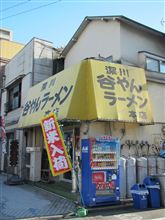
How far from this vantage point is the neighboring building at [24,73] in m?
17.1

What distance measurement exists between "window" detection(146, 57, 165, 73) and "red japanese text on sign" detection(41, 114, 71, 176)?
242 inches

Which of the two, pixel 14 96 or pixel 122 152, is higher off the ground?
pixel 14 96

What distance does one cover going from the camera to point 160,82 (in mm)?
13570

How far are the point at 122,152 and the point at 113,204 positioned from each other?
2577mm

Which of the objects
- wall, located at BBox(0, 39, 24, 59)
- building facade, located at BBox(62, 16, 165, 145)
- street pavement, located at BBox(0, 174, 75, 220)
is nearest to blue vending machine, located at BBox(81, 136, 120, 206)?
street pavement, located at BBox(0, 174, 75, 220)

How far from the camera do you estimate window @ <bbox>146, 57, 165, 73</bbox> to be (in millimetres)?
13586

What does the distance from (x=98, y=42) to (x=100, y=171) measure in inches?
296

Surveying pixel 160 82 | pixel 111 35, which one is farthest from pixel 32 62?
pixel 160 82

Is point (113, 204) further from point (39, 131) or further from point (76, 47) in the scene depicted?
point (76, 47)

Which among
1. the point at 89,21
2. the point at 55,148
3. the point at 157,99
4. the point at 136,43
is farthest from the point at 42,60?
the point at 55,148

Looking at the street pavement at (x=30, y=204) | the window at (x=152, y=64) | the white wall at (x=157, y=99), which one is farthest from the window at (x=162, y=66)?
the street pavement at (x=30, y=204)

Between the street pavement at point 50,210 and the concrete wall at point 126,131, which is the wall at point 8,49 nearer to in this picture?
the concrete wall at point 126,131

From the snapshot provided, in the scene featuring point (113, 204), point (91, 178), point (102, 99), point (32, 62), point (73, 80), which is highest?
point (32, 62)

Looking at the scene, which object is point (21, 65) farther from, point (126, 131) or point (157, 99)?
point (126, 131)
